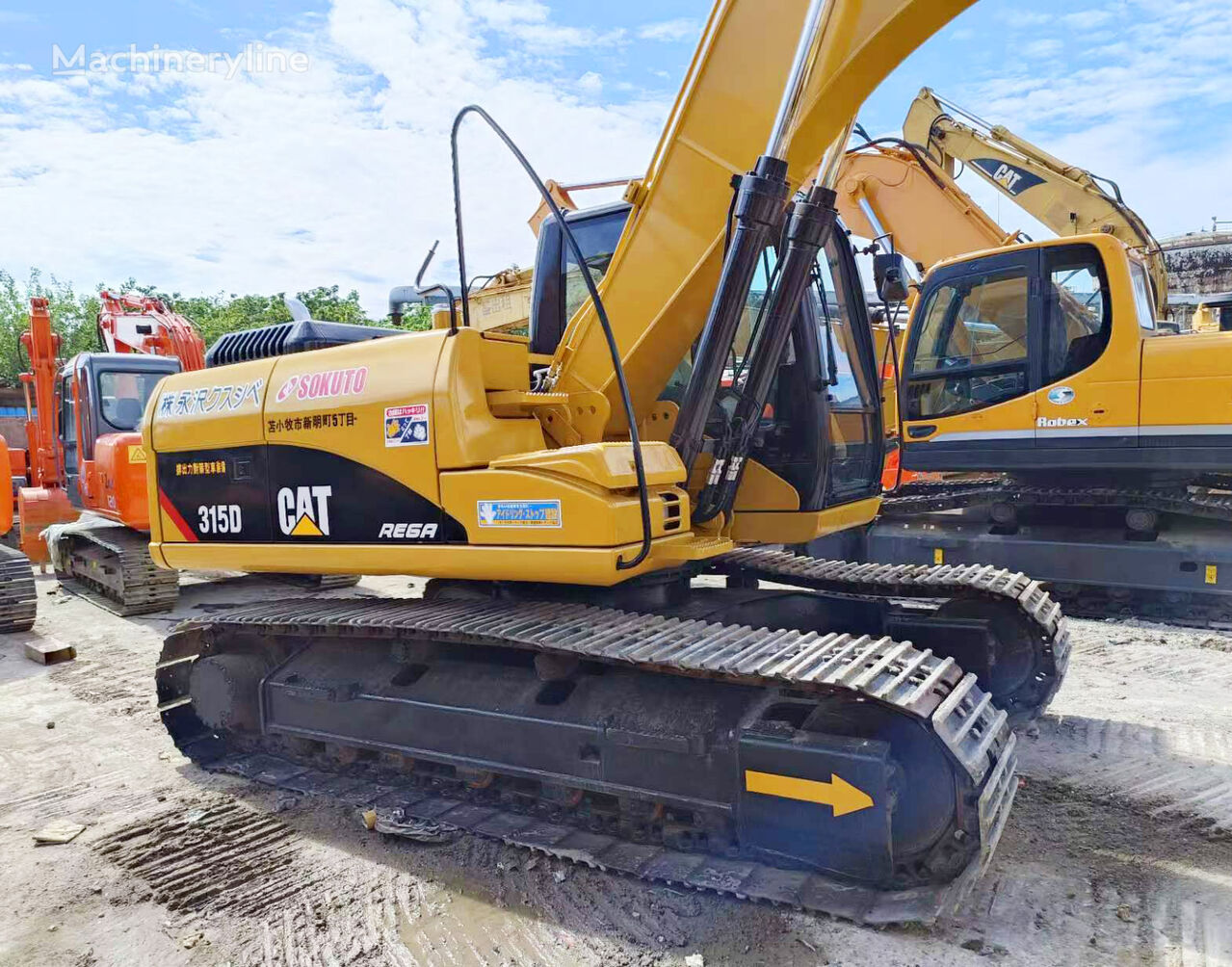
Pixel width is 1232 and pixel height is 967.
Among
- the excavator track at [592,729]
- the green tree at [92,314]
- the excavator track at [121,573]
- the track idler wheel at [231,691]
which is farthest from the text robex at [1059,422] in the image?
the green tree at [92,314]

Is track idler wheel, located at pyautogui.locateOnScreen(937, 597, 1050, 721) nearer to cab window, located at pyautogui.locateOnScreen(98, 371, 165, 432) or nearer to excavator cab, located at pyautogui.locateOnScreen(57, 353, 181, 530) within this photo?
excavator cab, located at pyautogui.locateOnScreen(57, 353, 181, 530)

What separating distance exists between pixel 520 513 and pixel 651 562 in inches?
19.8

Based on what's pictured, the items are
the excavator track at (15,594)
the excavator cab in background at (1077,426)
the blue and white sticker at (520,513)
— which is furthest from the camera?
the excavator track at (15,594)

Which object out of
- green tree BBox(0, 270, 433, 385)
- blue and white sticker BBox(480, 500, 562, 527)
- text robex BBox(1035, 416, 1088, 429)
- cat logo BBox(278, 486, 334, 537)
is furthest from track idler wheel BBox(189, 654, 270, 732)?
green tree BBox(0, 270, 433, 385)

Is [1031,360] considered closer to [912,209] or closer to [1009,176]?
[912,209]

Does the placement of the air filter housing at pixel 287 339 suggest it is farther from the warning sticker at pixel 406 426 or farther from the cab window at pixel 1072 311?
the cab window at pixel 1072 311

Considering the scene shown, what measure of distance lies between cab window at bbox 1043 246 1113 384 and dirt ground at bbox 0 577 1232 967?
2.90 m

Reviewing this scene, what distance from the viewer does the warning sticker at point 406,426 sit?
11.6 ft

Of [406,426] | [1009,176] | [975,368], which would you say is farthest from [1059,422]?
[406,426]

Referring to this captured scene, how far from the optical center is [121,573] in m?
7.98

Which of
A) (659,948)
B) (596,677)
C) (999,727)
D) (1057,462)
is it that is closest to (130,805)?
(596,677)

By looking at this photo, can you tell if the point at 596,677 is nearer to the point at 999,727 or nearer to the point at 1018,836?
the point at 999,727

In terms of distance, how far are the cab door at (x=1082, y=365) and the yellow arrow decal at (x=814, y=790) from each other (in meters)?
4.92

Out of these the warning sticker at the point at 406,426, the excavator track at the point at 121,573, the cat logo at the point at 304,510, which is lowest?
the excavator track at the point at 121,573
